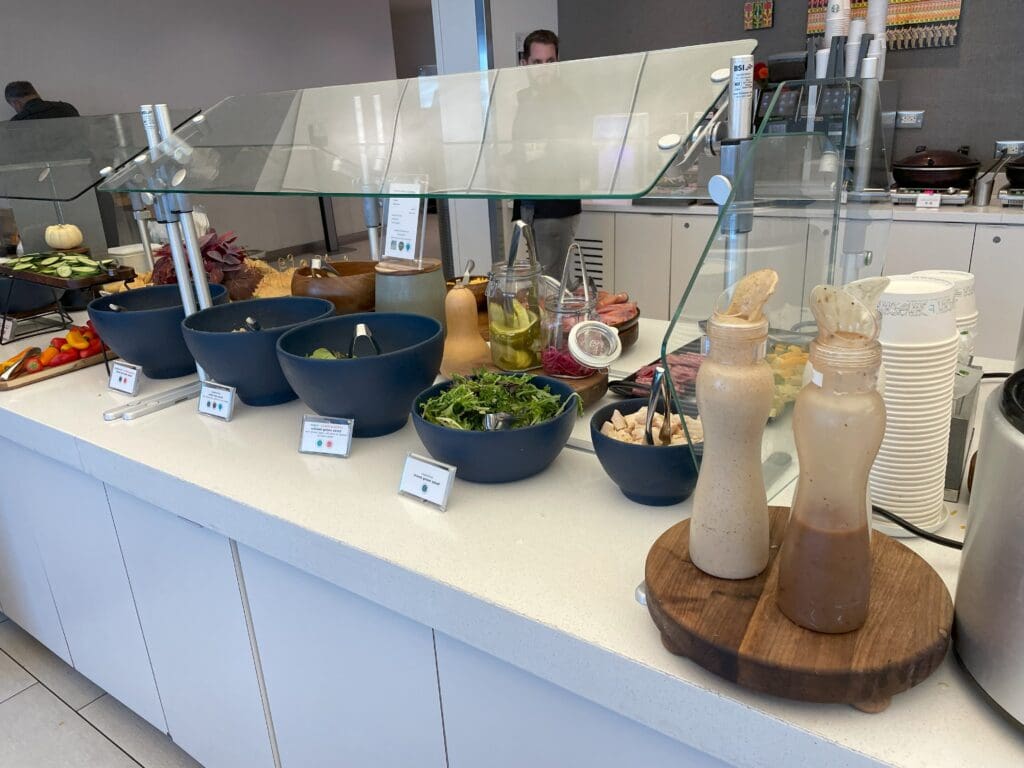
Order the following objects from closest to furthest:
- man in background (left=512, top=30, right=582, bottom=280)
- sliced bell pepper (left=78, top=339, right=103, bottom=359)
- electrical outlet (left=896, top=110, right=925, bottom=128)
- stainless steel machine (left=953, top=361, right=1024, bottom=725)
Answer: stainless steel machine (left=953, top=361, right=1024, bottom=725) < man in background (left=512, top=30, right=582, bottom=280) < sliced bell pepper (left=78, top=339, right=103, bottom=359) < electrical outlet (left=896, top=110, right=925, bottom=128)

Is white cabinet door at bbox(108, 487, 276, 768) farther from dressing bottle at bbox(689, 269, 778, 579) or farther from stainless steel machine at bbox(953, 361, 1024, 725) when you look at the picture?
stainless steel machine at bbox(953, 361, 1024, 725)

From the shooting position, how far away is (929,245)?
277 centimetres

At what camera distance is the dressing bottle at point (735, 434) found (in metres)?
0.58

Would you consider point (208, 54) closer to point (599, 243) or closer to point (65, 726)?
point (599, 243)

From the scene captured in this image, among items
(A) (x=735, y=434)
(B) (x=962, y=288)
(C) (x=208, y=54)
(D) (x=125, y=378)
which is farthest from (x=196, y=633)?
(C) (x=208, y=54)

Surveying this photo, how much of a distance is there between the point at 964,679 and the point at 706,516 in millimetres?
237

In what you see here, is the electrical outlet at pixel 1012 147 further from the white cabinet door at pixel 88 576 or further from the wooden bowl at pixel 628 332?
the white cabinet door at pixel 88 576

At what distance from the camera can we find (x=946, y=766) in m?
0.53

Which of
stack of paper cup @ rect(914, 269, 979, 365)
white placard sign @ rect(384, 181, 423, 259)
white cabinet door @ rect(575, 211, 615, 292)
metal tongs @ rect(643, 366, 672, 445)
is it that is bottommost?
white cabinet door @ rect(575, 211, 615, 292)

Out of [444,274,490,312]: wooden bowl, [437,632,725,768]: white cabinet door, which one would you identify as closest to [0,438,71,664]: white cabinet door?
[444,274,490,312]: wooden bowl

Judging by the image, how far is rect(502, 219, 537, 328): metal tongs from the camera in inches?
46.7

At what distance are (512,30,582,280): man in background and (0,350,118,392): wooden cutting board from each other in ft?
3.15

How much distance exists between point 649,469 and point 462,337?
51cm

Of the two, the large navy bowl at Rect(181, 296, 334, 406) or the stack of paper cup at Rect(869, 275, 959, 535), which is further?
the large navy bowl at Rect(181, 296, 334, 406)
